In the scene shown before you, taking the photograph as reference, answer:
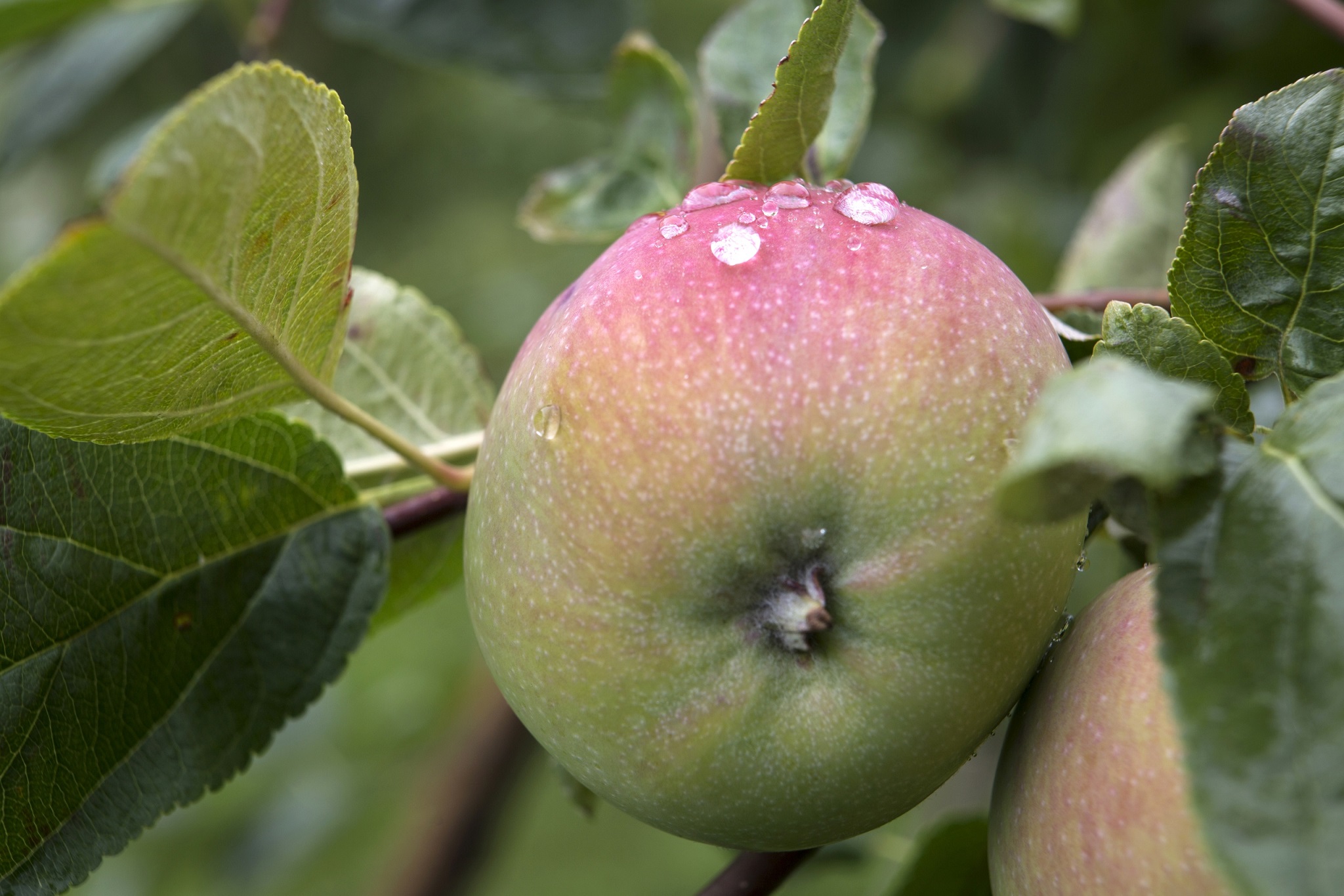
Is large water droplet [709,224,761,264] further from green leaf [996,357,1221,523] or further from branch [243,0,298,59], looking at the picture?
branch [243,0,298,59]

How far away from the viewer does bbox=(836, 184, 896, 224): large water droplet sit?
2.30 ft

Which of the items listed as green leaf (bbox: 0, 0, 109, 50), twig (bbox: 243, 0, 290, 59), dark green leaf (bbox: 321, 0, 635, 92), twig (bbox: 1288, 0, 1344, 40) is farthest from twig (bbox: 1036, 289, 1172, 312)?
green leaf (bbox: 0, 0, 109, 50)

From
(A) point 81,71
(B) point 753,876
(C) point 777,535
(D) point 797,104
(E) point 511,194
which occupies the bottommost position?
(E) point 511,194

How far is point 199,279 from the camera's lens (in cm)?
63

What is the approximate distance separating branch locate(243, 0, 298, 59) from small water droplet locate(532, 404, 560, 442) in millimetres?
1195

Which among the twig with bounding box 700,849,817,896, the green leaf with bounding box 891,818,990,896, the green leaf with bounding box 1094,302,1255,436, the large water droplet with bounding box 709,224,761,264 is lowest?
the green leaf with bounding box 891,818,990,896

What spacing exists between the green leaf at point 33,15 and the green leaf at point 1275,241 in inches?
58.2

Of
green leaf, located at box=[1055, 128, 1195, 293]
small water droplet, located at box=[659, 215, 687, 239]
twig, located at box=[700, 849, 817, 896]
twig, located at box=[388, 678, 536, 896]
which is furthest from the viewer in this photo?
twig, located at box=[388, 678, 536, 896]

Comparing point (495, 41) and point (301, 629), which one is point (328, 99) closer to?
point (301, 629)

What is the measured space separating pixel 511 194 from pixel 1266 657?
3.43 m

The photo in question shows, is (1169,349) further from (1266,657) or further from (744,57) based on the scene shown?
(744,57)

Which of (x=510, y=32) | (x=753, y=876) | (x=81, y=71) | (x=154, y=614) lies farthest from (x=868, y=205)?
(x=81, y=71)

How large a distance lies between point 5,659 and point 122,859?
230 centimetres

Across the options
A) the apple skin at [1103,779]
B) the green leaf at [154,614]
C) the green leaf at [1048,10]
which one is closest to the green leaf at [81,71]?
the green leaf at [154,614]
